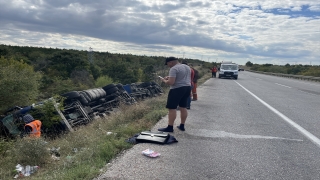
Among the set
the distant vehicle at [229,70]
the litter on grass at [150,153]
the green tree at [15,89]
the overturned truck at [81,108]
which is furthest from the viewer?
the distant vehicle at [229,70]

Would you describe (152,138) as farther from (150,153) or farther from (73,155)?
(73,155)

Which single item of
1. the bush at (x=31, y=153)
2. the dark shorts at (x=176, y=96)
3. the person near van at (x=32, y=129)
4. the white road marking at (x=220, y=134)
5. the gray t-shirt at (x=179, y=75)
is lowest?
the person near van at (x=32, y=129)

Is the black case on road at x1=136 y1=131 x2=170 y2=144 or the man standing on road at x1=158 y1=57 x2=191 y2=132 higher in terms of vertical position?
the man standing on road at x1=158 y1=57 x2=191 y2=132

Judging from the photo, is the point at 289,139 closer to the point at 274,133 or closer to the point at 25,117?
the point at 274,133

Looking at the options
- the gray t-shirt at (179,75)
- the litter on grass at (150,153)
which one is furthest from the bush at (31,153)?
the gray t-shirt at (179,75)

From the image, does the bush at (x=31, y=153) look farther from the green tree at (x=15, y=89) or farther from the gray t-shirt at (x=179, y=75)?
the green tree at (x=15, y=89)

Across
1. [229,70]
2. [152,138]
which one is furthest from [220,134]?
[229,70]

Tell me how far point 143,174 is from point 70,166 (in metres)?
1.38

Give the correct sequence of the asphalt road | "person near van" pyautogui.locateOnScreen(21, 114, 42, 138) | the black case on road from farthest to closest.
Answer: "person near van" pyautogui.locateOnScreen(21, 114, 42, 138)
the black case on road
the asphalt road

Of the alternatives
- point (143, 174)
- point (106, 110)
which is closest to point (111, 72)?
point (106, 110)

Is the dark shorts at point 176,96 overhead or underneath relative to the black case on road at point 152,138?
overhead

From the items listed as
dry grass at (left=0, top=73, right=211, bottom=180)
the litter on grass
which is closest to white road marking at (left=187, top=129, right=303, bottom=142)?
dry grass at (left=0, top=73, right=211, bottom=180)

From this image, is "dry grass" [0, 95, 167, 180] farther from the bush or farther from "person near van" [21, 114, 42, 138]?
"person near van" [21, 114, 42, 138]

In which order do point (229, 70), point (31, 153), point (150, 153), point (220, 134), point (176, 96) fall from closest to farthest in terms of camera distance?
point (150, 153) → point (31, 153) → point (176, 96) → point (220, 134) → point (229, 70)
